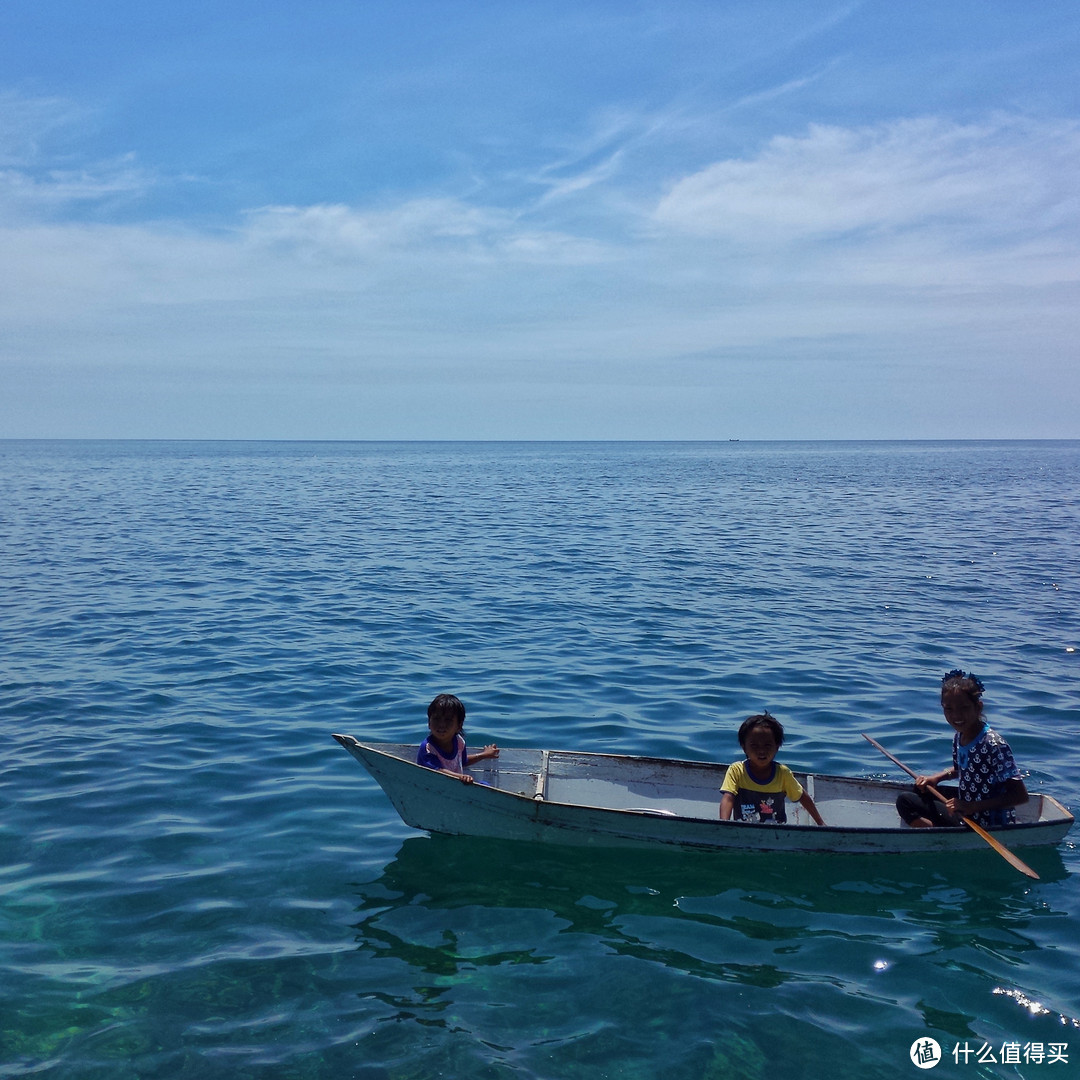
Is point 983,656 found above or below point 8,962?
above

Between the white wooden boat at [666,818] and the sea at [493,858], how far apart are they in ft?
0.95

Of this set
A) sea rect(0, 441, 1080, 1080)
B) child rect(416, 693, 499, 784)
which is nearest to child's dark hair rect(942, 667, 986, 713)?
sea rect(0, 441, 1080, 1080)

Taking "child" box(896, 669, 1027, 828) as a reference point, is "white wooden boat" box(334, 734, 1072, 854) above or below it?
below

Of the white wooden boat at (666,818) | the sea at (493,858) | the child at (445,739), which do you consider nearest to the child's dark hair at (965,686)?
the white wooden boat at (666,818)

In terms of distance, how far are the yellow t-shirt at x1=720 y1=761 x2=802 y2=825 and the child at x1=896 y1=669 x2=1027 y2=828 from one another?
1585 mm

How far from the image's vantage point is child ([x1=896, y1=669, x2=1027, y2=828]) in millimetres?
10062

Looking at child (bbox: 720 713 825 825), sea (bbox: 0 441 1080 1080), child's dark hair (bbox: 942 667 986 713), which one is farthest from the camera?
child (bbox: 720 713 825 825)

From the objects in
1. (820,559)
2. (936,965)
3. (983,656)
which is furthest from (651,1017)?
(820,559)

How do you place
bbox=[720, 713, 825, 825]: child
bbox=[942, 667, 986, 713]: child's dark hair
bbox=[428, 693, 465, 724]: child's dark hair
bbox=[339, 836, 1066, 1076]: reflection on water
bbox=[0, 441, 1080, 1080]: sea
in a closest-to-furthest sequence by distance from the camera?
bbox=[0, 441, 1080, 1080]: sea < bbox=[339, 836, 1066, 1076]: reflection on water < bbox=[942, 667, 986, 713]: child's dark hair < bbox=[720, 713, 825, 825]: child < bbox=[428, 693, 465, 724]: child's dark hair

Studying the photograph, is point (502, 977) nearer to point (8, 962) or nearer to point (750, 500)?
point (8, 962)

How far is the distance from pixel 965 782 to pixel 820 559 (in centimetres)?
2378

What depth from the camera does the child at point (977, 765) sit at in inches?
396

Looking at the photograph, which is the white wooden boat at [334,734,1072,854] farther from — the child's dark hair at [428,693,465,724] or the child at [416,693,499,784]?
the child's dark hair at [428,693,465,724]

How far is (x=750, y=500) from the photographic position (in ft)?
215
